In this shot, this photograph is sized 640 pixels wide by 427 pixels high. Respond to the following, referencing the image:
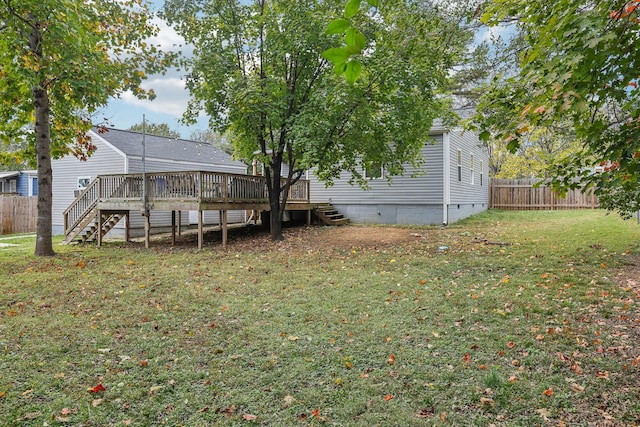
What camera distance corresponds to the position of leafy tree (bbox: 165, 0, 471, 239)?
9.38 metres

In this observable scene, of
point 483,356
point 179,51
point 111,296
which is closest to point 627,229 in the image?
point 483,356

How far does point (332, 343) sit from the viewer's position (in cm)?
420

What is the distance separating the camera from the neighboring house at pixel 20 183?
2371 cm

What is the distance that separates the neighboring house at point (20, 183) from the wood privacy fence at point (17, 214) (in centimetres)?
435

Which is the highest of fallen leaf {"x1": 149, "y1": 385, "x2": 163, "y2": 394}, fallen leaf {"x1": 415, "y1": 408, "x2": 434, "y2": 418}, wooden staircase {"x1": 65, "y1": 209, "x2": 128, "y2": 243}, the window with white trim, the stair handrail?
the window with white trim

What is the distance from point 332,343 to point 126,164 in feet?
49.7

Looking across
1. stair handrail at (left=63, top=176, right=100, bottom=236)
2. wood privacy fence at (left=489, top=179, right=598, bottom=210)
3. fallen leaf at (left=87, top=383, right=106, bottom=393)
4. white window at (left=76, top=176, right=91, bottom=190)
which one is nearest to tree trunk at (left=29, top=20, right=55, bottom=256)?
stair handrail at (left=63, top=176, right=100, bottom=236)

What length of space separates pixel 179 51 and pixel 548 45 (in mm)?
10916

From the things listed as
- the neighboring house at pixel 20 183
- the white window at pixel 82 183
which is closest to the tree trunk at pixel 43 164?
the white window at pixel 82 183

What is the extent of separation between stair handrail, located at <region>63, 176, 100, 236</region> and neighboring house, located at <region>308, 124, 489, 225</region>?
8.14m

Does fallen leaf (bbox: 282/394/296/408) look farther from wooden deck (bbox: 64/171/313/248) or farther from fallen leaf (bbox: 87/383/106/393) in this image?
wooden deck (bbox: 64/171/313/248)

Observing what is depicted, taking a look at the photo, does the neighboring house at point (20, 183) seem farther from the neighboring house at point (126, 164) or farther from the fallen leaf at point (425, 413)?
the fallen leaf at point (425, 413)

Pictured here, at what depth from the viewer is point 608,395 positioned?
3.04 meters

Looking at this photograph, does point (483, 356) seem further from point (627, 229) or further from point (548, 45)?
point (627, 229)
